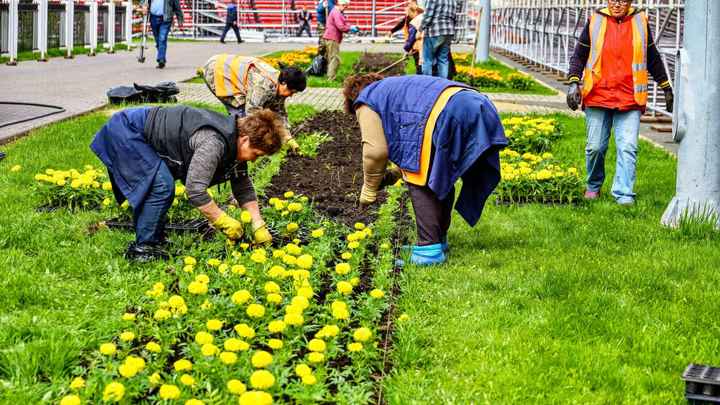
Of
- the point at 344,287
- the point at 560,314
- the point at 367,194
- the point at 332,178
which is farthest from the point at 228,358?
the point at 332,178

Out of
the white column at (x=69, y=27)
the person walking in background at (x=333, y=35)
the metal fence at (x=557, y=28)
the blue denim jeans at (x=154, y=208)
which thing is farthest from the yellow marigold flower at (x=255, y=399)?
the white column at (x=69, y=27)

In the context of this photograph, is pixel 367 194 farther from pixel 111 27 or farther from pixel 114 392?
pixel 111 27

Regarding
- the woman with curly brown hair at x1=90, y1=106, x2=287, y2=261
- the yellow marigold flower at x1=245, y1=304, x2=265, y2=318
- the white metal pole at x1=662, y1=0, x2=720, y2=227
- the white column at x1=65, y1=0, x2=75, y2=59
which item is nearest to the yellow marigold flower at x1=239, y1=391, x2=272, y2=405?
the yellow marigold flower at x1=245, y1=304, x2=265, y2=318

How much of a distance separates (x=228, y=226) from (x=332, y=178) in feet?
10.9

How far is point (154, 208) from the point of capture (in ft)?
20.0

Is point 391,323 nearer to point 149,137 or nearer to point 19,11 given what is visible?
point 149,137

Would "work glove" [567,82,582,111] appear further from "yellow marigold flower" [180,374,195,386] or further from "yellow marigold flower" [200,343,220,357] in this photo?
"yellow marigold flower" [180,374,195,386]

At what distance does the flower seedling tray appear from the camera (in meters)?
4.02

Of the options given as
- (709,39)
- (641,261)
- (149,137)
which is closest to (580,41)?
(709,39)

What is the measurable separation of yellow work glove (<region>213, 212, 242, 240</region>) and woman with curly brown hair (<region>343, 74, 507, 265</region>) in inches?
37.5

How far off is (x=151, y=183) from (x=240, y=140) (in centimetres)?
60

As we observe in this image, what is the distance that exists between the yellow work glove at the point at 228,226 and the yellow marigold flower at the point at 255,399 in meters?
2.52

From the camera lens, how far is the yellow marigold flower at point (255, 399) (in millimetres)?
3500

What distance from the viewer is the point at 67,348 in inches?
174
